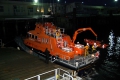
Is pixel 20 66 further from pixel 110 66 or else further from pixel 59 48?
pixel 110 66

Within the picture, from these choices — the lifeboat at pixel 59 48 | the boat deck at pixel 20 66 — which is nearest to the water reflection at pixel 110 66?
the lifeboat at pixel 59 48

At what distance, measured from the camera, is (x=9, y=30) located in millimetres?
41594

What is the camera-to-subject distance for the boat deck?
39.5 feet

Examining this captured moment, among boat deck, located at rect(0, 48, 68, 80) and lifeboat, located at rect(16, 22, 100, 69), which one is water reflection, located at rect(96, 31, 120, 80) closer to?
lifeboat, located at rect(16, 22, 100, 69)

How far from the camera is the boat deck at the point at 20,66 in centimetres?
1205

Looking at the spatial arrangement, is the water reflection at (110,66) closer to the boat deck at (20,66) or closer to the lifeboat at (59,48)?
the lifeboat at (59,48)

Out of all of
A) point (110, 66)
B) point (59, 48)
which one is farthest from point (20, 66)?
point (110, 66)

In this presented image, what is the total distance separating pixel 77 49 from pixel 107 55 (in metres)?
9.89

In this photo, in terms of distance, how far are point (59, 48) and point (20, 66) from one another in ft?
21.5

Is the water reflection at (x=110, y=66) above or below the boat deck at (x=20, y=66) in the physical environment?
below

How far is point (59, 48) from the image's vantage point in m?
19.4

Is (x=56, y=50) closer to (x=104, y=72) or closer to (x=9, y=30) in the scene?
(x=104, y=72)

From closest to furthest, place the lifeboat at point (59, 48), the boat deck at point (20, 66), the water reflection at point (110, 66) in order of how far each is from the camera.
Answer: the boat deck at point (20, 66) → the lifeboat at point (59, 48) → the water reflection at point (110, 66)

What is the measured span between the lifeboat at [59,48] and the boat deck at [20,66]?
8.25 feet
